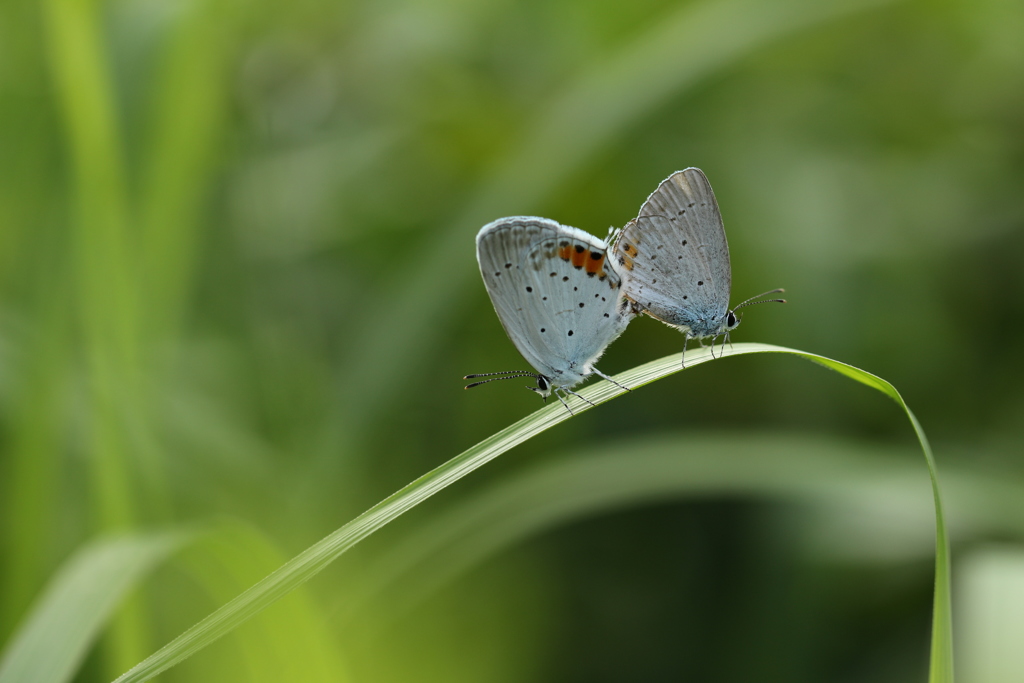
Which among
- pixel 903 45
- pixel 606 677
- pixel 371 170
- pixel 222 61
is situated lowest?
pixel 606 677

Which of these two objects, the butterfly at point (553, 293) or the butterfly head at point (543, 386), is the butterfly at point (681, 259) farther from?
the butterfly head at point (543, 386)

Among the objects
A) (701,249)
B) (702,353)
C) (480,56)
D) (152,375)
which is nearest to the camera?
(702,353)

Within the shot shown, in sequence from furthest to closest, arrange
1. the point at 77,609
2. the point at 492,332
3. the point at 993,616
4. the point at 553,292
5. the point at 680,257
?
1. the point at 492,332
2. the point at 680,257
3. the point at 553,292
4. the point at 993,616
5. the point at 77,609

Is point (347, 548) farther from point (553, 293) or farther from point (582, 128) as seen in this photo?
point (582, 128)

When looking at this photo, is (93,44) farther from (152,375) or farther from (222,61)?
(152,375)

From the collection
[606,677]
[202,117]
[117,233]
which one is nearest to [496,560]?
[606,677]

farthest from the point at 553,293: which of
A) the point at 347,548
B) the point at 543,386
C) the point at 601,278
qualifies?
the point at 347,548
